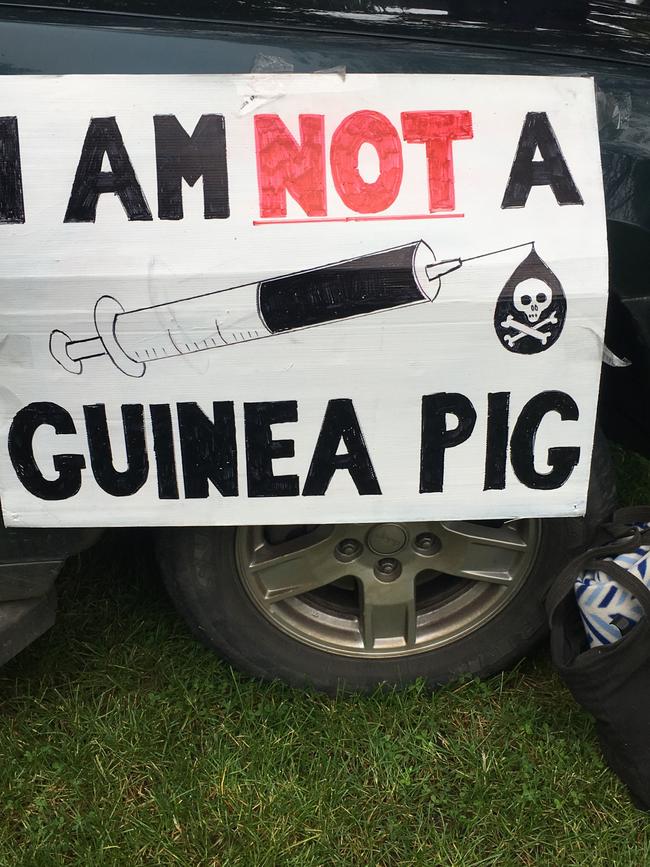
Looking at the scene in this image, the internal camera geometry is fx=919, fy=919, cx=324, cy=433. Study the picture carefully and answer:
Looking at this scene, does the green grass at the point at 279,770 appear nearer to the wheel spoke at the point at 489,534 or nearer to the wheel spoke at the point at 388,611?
the wheel spoke at the point at 388,611

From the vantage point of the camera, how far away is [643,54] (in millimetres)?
1843

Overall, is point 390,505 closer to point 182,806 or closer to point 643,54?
point 182,806

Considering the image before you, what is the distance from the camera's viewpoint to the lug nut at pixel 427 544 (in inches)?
84.4

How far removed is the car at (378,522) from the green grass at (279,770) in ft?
0.39

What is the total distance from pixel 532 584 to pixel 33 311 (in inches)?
50.1

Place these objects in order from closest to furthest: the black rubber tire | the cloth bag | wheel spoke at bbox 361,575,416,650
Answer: the cloth bag
the black rubber tire
wheel spoke at bbox 361,575,416,650

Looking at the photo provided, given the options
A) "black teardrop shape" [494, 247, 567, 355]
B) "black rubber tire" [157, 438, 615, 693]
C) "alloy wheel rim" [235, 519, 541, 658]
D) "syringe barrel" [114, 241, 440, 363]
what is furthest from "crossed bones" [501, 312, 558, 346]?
"alloy wheel rim" [235, 519, 541, 658]

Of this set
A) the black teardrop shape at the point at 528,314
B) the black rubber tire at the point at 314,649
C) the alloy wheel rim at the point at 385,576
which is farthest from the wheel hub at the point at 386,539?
the black teardrop shape at the point at 528,314

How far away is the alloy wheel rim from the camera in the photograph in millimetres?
2115

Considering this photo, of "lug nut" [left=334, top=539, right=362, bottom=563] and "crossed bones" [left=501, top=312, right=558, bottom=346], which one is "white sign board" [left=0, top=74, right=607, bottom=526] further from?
"lug nut" [left=334, top=539, right=362, bottom=563]

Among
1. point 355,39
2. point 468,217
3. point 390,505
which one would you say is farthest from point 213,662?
point 355,39

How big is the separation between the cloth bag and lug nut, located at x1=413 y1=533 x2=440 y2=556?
278 mm

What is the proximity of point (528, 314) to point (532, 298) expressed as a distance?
0.10 feet

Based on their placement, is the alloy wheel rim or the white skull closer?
the white skull
